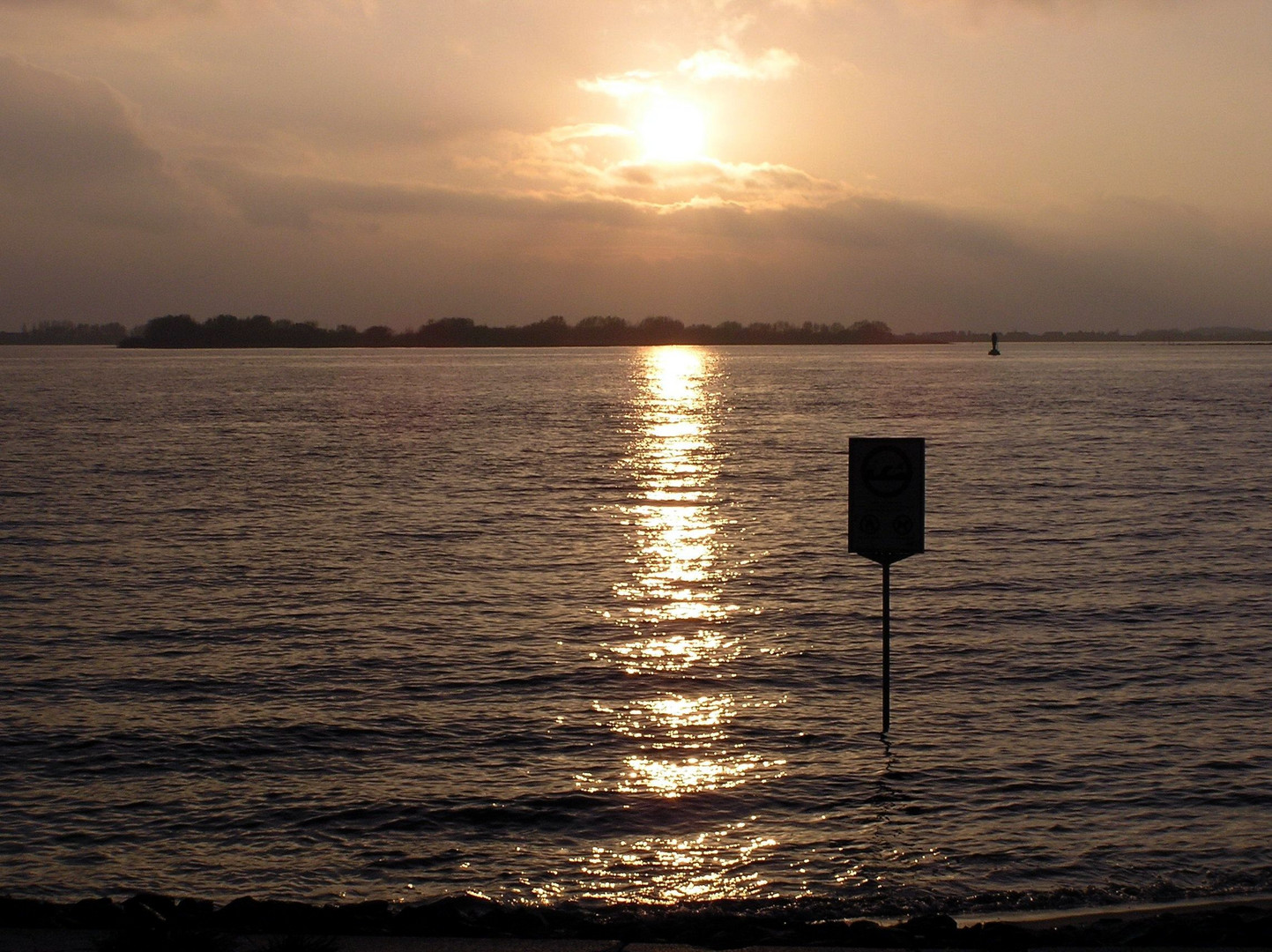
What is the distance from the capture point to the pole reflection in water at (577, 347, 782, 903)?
862cm

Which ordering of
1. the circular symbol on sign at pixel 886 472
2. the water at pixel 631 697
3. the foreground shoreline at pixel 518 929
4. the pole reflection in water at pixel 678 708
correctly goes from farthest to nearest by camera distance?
the circular symbol on sign at pixel 886 472 < the water at pixel 631 697 < the pole reflection in water at pixel 678 708 < the foreground shoreline at pixel 518 929

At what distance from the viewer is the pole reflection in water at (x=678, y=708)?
8.62 meters

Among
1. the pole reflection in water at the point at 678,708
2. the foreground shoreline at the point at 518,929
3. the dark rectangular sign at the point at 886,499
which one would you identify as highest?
the dark rectangular sign at the point at 886,499

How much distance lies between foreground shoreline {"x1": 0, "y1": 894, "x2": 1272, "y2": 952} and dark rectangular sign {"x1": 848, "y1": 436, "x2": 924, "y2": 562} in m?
3.70

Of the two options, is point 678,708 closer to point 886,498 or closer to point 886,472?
point 886,498

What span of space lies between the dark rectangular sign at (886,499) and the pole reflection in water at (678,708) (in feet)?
6.59

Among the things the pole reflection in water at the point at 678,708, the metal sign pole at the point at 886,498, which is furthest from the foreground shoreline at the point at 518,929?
the metal sign pole at the point at 886,498

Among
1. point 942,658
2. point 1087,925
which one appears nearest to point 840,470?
point 942,658

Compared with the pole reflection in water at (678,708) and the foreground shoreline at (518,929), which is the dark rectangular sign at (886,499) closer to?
the pole reflection in water at (678,708)

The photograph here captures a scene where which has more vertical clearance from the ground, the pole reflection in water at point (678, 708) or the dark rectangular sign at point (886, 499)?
the dark rectangular sign at point (886, 499)

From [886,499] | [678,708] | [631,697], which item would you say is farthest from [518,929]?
[631,697]

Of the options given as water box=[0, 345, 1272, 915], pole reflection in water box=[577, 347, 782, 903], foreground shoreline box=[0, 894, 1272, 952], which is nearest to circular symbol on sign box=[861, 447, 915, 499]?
water box=[0, 345, 1272, 915]

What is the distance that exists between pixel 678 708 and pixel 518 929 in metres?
5.78

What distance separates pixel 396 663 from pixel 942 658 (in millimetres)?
6093
